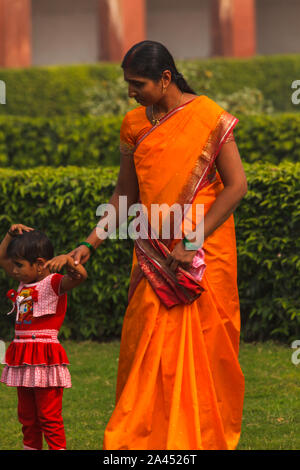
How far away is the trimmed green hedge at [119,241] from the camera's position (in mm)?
6266

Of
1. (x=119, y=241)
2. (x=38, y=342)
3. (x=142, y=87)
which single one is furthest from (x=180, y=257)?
(x=119, y=241)

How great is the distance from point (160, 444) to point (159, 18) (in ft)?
70.1

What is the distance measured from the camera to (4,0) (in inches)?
765

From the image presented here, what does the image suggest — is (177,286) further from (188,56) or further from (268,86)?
(188,56)

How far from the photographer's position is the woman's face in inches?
129

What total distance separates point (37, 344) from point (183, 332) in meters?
0.73

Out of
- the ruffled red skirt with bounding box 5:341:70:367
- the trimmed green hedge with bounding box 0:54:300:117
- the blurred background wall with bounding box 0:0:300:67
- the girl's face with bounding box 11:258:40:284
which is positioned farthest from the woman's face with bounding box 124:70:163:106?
the blurred background wall with bounding box 0:0:300:67

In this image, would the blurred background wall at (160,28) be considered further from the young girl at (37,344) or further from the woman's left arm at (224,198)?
the woman's left arm at (224,198)

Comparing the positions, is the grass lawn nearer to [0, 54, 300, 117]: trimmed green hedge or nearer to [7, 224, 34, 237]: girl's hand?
[7, 224, 34, 237]: girl's hand

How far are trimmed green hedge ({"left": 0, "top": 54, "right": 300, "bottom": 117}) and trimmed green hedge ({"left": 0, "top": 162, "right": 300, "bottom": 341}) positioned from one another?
9.67 m

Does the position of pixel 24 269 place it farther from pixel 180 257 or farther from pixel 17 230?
pixel 180 257

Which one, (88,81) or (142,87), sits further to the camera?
(88,81)

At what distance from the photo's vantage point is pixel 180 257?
3.30 metres
